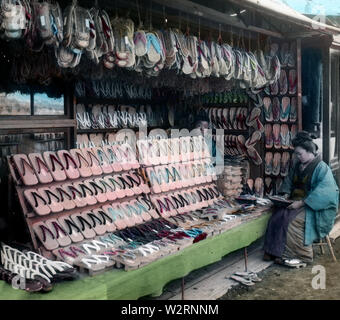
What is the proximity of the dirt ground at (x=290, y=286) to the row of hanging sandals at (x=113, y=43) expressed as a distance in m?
2.34

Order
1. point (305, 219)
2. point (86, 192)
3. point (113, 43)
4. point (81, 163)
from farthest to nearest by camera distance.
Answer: point (305, 219) < point (81, 163) < point (86, 192) < point (113, 43)

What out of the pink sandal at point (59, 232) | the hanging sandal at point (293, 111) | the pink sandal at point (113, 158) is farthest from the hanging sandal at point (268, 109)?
the pink sandal at point (59, 232)

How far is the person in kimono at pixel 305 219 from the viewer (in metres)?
5.36

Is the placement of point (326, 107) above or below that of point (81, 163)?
above

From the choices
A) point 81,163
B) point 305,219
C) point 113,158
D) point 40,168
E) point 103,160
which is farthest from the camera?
point 305,219


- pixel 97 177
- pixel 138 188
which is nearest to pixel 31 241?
pixel 97 177

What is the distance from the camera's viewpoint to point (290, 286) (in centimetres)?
470

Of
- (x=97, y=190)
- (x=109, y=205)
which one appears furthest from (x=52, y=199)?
(x=109, y=205)

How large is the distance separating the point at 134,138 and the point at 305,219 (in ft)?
8.59

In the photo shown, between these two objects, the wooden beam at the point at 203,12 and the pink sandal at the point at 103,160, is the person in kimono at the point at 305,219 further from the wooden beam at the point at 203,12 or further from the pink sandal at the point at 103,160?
the pink sandal at the point at 103,160

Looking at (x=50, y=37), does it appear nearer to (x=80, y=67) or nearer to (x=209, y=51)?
(x=80, y=67)

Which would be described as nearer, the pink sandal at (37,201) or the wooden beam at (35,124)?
the pink sandal at (37,201)

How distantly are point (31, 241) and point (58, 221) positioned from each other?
0.30 metres

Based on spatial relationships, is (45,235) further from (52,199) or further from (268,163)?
(268,163)
